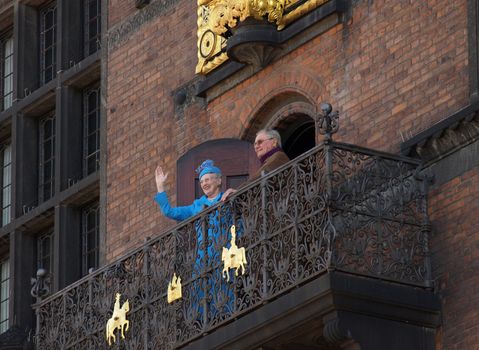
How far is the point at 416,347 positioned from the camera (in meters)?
22.2

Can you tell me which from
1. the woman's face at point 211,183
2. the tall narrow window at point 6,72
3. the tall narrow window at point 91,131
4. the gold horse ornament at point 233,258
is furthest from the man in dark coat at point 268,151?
the tall narrow window at point 6,72

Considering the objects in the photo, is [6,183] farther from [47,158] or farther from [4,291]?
[4,291]

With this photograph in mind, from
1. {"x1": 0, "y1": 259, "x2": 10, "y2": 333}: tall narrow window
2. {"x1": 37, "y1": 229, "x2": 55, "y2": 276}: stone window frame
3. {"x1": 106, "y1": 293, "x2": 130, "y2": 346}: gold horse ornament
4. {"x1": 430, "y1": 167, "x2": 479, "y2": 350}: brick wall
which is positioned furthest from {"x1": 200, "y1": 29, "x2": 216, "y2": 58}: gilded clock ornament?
{"x1": 0, "y1": 259, "x2": 10, "y2": 333}: tall narrow window

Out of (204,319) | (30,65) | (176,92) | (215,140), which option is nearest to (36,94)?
(30,65)

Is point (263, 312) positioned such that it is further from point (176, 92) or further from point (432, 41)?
point (176, 92)

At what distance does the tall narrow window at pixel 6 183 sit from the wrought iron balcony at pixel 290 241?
6.67m

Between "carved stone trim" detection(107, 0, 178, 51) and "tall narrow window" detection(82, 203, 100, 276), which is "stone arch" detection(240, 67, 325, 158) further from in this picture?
"tall narrow window" detection(82, 203, 100, 276)

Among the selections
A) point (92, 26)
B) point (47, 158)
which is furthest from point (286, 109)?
point (47, 158)

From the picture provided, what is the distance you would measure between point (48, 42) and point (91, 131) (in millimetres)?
1808

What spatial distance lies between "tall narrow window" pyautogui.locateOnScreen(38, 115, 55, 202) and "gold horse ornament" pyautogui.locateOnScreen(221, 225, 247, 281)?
24.1ft

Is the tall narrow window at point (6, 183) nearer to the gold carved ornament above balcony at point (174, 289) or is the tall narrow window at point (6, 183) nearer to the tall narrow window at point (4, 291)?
the tall narrow window at point (4, 291)

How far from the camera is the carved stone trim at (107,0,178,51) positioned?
28031 millimetres

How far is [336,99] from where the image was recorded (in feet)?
80.9

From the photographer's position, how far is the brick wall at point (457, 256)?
72.8 ft
